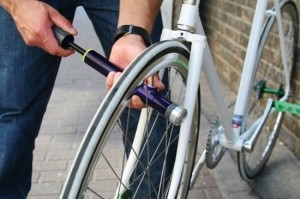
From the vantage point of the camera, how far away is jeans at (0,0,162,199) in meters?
1.89

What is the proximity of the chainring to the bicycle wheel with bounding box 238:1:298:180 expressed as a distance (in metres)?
0.35

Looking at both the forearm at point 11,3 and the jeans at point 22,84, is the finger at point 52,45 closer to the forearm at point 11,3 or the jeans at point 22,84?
the forearm at point 11,3

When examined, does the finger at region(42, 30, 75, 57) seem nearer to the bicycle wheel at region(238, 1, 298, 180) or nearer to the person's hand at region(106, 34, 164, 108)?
the person's hand at region(106, 34, 164, 108)

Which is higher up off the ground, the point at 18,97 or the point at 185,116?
the point at 185,116

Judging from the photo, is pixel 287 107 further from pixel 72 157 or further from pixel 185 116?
pixel 72 157

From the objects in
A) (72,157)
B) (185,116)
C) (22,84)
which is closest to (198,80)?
(185,116)

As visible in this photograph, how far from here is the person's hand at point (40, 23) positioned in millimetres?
1407

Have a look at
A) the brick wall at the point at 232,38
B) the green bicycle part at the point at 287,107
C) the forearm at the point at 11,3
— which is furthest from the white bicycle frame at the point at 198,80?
the brick wall at the point at 232,38

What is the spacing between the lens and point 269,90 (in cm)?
283

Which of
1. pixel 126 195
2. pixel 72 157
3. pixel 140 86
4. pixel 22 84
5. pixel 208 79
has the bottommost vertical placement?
pixel 72 157

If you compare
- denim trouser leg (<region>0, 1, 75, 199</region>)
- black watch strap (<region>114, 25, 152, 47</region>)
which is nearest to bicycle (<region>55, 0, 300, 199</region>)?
black watch strap (<region>114, 25, 152, 47</region>)

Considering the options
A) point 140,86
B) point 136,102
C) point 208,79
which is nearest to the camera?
point 140,86

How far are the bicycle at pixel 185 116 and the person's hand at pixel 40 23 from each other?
29 centimetres

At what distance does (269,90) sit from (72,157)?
1.49 m
